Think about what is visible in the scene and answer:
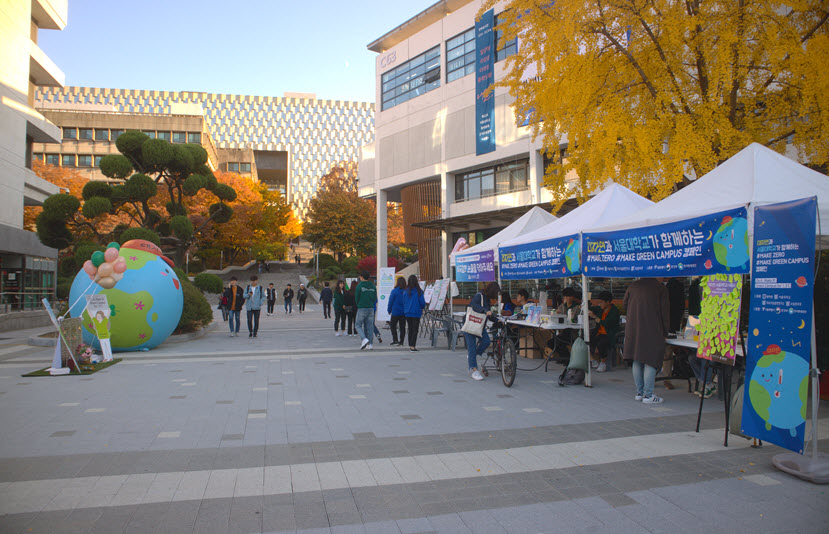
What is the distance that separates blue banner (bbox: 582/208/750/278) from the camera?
5781 mm

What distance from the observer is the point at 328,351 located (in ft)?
42.0

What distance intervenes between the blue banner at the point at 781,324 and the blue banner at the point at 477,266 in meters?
7.20

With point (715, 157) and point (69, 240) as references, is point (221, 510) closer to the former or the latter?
point (715, 157)

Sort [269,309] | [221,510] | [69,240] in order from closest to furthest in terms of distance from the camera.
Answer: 1. [221,510]
2. [69,240]
3. [269,309]

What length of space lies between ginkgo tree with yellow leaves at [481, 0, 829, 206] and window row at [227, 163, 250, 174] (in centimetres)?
7318

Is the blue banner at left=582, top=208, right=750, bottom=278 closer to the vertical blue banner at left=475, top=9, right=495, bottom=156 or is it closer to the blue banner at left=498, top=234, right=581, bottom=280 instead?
the blue banner at left=498, top=234, right=581, bottom=280

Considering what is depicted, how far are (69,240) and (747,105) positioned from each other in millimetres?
24397

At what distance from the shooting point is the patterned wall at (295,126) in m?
136

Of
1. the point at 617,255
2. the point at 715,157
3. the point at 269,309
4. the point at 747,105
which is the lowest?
the point at 269,309

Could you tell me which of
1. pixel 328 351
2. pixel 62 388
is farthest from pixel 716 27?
pixel 62 388

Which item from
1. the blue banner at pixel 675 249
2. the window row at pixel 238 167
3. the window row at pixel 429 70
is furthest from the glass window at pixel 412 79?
the window row at pixel 238 167

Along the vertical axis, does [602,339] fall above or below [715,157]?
below

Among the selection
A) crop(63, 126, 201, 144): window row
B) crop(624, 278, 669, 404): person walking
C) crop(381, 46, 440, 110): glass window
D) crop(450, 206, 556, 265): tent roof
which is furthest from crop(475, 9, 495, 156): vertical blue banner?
crop(63, 126, 201, 144): window row

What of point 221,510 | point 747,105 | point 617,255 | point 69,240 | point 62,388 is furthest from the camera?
point 69,240
